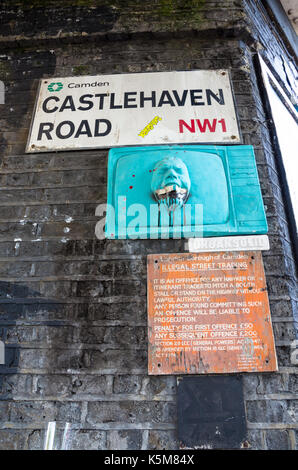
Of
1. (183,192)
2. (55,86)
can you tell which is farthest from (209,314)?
(55,86)

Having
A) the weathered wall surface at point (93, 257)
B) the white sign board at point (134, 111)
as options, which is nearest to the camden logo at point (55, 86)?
the white sign board at point (134, 111)

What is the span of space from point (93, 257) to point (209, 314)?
2.49 feet

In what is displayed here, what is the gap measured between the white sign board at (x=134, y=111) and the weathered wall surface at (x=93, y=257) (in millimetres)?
98

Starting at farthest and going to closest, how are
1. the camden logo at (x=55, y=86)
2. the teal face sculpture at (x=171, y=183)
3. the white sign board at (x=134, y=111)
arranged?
the camden logo at (x=55, y=86) → the white sign board at (x=134, y=111) → the teal face sculpture at (x=171, y=183)

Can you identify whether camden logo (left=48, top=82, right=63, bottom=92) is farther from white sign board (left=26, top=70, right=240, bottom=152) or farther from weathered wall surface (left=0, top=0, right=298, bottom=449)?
weathered wall surface (left=0, top=0, right=298, bottom=449)

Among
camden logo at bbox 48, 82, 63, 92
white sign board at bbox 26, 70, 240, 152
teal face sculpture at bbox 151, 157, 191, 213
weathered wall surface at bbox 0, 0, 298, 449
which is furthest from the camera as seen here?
camden logo at bbox 48, 82, 63, 92

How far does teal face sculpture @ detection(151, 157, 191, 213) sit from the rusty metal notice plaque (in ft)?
1.10

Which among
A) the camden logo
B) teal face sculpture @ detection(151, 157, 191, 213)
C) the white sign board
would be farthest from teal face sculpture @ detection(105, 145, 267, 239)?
the camden logo

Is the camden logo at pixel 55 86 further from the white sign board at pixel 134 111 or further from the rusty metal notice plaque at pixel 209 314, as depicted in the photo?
the rusty metal notice plaque at pixel 209 314

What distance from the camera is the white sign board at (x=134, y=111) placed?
2.41 meters

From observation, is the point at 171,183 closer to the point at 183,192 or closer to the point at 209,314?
the point at 183,192

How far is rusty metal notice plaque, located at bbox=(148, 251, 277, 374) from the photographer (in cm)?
188

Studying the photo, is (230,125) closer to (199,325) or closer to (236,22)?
(236,22)

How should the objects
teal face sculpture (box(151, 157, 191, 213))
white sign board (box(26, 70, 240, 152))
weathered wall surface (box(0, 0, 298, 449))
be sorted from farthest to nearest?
1. white sign board (box(26, 70, 240, 152))
2. teal face sculpture (box(151, 157, 191, 213))
3. weathered wall surface (box(0, 0, 298, 449))
